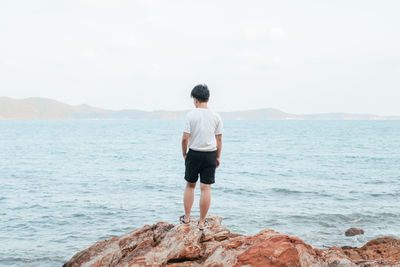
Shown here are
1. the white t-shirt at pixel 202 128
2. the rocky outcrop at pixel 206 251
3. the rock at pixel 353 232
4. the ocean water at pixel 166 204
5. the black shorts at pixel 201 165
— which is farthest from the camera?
the rock at pixel 353 232

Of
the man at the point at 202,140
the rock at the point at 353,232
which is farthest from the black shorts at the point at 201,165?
the rock at the point at 353,232

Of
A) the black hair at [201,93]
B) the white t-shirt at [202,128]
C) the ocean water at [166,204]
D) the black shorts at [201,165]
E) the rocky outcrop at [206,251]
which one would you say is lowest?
the ocean water at [166,204]

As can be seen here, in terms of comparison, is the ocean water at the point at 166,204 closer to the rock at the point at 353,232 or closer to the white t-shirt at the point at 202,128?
the rock at the point at 353,232

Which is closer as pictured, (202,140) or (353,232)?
(202,140)

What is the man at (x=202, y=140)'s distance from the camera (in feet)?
20.8

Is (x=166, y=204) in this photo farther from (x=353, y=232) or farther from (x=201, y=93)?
(x=201, y=93)

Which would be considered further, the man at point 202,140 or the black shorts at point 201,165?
the black shorts at point 201,165

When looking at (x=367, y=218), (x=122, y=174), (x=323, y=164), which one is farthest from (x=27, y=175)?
(x=323, y=164)

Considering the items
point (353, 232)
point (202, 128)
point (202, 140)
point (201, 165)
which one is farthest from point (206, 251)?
point (353, 232)

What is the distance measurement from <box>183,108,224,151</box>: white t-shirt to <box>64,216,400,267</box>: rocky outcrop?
5.42 feet

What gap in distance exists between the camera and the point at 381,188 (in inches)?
814

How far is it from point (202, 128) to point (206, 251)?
7.08 feet

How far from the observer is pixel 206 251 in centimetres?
636

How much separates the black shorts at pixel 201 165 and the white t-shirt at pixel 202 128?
11 cm
